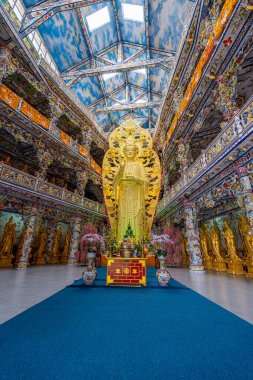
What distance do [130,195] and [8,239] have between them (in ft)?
24.7

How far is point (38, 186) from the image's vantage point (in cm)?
912

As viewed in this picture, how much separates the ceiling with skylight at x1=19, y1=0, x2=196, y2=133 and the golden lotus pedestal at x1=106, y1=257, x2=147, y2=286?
12.0 m

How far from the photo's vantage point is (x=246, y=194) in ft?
16.1

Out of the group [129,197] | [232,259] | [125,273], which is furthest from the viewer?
[129,197]

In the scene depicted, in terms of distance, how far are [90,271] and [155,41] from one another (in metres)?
16.5

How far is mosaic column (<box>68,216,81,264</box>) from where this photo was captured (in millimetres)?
10938

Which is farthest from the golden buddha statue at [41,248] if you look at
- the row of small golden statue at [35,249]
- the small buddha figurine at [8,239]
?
the small buddha figurine at [8,239]

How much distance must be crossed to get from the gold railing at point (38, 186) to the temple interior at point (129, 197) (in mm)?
66

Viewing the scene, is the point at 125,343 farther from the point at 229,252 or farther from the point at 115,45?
the point at 115,45

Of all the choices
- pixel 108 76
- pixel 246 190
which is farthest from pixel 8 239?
pixel 108 76

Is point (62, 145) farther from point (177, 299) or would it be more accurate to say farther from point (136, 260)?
point (177, 299)

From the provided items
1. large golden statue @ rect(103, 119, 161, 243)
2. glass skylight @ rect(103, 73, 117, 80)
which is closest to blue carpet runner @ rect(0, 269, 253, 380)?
large golden statue @ rect(103, 119, 161, 243)

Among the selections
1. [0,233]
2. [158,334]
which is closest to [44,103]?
[0,233]

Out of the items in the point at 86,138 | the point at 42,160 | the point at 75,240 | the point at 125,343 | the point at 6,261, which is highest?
the point at 86,138
